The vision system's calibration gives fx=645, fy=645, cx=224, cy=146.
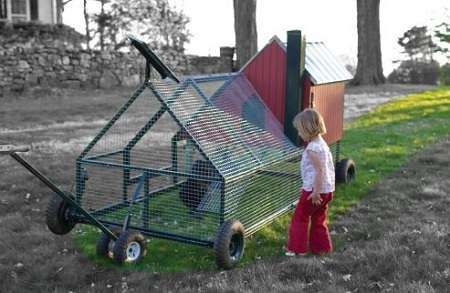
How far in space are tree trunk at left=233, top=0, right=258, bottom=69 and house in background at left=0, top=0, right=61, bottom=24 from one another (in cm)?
870

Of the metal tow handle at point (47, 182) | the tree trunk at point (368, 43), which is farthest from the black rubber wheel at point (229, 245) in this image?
the tree trunk at point (368, 43)

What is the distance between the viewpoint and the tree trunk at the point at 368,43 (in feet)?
73.3

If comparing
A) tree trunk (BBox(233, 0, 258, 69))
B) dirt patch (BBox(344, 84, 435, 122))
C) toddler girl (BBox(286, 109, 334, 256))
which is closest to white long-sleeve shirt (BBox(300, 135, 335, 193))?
toddler girl (BBox(286, 109, 334, 256))

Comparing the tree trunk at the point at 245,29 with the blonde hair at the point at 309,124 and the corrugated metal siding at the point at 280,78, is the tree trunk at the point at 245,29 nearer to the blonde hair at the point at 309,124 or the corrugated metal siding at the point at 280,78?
the corrugated metal siding at the point at 280,78

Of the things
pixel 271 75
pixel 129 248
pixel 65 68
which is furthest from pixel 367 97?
pixel 129 248

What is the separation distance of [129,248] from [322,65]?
3064 millimetres

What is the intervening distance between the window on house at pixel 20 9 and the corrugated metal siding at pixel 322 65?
58.9ft

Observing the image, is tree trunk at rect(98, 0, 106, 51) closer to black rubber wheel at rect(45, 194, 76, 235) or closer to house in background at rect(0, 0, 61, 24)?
house in background at rect(0, 0, 61, 24)

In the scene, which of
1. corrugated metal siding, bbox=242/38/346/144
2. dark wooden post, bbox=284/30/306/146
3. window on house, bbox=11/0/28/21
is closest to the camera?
dark wooden post, bbox=284/30/306/146

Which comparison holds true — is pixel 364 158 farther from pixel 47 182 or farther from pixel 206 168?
pixel 47 182

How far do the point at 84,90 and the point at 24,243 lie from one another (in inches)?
506

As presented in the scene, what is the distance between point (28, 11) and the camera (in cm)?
2297

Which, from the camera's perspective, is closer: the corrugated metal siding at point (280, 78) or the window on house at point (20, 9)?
the corrugated metal siding at point (280, 78)

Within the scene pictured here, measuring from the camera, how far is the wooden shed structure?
6.00 meters
